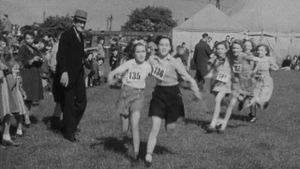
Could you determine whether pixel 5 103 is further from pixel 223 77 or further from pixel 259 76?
pixel 259 76

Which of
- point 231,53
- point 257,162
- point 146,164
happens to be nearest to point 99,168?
point 146,164

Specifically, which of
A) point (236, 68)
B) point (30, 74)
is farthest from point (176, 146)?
point (30, 74)

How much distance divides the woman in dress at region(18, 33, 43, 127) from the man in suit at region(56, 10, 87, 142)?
0.81 meters

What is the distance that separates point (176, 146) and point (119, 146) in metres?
0.90

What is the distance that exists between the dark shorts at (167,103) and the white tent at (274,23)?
30.3 metres

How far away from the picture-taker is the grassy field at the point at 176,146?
6.98m

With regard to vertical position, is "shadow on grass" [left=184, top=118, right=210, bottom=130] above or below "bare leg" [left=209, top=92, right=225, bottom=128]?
below

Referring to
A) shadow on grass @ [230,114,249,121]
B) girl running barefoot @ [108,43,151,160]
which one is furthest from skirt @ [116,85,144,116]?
shadow on grass @ [230,114,249,121]

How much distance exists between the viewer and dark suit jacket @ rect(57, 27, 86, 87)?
8.21m

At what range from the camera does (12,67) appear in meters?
8.30

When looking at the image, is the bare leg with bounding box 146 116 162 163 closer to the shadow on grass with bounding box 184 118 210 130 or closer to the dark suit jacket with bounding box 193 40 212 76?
the shadow on grass with bounding box 184 118 210 130

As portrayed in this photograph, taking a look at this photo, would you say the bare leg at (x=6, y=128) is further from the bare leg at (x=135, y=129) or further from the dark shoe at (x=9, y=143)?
the bare leg at (x=135, y=129)

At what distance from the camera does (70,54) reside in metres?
8.25

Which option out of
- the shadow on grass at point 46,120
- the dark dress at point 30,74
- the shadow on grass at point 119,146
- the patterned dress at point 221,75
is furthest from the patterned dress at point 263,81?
the dark dress at point 30,74
